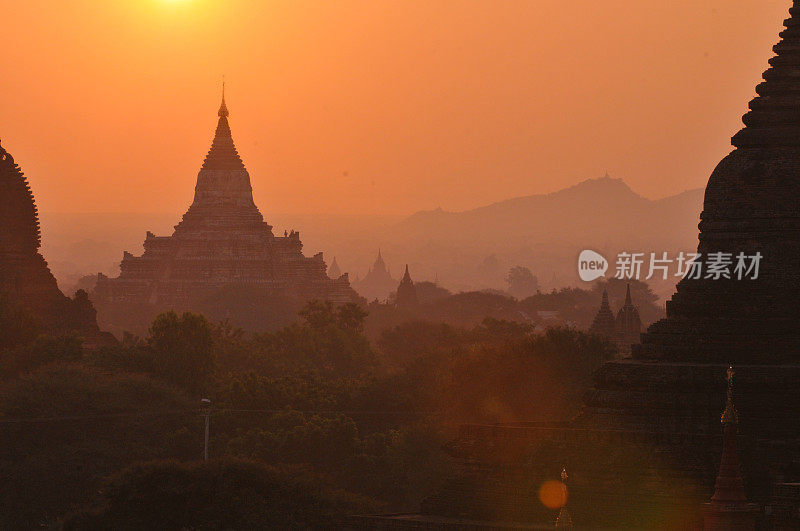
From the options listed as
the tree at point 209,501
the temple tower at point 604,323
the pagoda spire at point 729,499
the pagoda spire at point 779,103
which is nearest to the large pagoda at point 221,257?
the temple tower at point 604,323

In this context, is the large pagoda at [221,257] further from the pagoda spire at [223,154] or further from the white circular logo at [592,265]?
the white circular logo at [592,265]

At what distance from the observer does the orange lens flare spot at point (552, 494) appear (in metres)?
37.0

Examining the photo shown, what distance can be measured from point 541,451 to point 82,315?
204 ft

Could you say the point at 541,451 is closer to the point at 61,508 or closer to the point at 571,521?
the point at 571,521

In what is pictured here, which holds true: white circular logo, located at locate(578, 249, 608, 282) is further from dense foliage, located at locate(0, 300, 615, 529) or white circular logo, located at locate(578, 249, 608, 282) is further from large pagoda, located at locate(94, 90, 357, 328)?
dense foliage, located at locate(0, 300, 615, 529)

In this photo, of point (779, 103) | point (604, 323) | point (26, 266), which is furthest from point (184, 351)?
point (604, 323)

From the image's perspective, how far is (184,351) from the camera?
81.5 m

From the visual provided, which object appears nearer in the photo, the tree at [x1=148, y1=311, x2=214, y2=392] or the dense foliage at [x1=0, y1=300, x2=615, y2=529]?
the dense foliage at [x1=0, y1=300, x2=615, y2=529]

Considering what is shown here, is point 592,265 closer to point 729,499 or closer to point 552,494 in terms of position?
point 552,494

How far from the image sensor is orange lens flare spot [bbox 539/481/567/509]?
37.0 meters

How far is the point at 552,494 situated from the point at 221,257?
158756mm

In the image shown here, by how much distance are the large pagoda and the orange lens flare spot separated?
6002 inches

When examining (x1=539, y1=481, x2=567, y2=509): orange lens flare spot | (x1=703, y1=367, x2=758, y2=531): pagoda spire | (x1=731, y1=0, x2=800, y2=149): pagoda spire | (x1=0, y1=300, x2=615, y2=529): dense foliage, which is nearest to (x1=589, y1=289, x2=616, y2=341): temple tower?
(x1=0, y1=300, x2=615, y2=529): dense foliage

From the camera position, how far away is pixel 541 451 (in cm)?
3750
